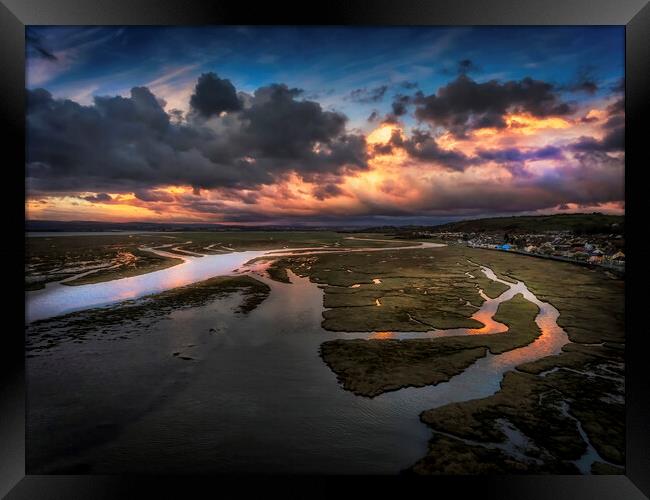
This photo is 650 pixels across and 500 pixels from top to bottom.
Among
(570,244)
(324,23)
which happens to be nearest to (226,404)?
(324,23)

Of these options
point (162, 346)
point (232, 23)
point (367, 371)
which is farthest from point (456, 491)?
point (162, 346)

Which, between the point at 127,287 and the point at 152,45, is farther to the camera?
the point at 127,287

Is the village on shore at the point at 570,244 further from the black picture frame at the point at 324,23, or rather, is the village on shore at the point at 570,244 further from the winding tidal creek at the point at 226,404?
the black picture frame at the point at 324,23

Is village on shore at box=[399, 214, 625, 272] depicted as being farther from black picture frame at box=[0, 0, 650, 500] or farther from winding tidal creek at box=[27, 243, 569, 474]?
black picture frame at box=[0, 0, 650, 500]

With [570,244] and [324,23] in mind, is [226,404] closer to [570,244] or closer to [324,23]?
[324,23]

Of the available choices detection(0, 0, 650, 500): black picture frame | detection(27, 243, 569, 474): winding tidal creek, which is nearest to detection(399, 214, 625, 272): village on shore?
detection(27, 243, 569, 474): winding tidal creek

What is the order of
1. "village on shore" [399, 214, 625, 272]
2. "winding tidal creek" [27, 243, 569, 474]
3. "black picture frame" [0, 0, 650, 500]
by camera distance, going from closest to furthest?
1. "black picture frame" [0, 0, 650, 500]
2. "winding tidal creek" [27, 243, 569, 474]
3. "village on shore" [399, 214, 625, 272]

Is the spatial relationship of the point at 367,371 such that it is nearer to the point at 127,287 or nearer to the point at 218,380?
the point at 218,380
